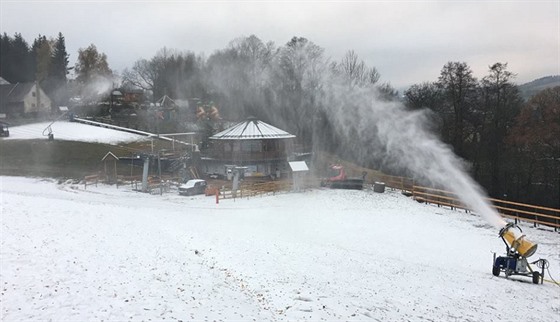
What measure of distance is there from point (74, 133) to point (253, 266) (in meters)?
54.4

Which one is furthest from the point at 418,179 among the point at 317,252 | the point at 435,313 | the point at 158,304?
the point at 158,304

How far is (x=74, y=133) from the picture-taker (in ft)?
204

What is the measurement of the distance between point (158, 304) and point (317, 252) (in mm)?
9448

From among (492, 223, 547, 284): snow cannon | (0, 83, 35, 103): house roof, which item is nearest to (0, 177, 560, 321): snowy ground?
(492, 223, 547, 284): snow cannon

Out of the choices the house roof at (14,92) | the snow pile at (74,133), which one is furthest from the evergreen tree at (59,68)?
the snow pile at (74,133)

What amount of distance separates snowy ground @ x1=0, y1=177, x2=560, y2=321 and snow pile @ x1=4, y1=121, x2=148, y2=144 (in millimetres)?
36510

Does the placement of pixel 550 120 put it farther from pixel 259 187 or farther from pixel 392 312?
pixel 392 312

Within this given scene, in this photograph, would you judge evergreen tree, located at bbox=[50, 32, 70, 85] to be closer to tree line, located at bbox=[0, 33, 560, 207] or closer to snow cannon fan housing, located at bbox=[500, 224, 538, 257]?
tree line, located at bbox=[0, 33, 560, 207]

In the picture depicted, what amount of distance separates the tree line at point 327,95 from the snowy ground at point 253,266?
18.6 metres

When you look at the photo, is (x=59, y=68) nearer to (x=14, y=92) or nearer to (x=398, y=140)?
(x=14, y=92)

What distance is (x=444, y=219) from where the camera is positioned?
30.1 metres

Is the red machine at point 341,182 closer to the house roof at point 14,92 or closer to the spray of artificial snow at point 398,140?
the spray of artificial snow at point 398,140

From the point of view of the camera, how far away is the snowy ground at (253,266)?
12016 millimetres

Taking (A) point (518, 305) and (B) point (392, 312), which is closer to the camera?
(B) point (392, 312)
